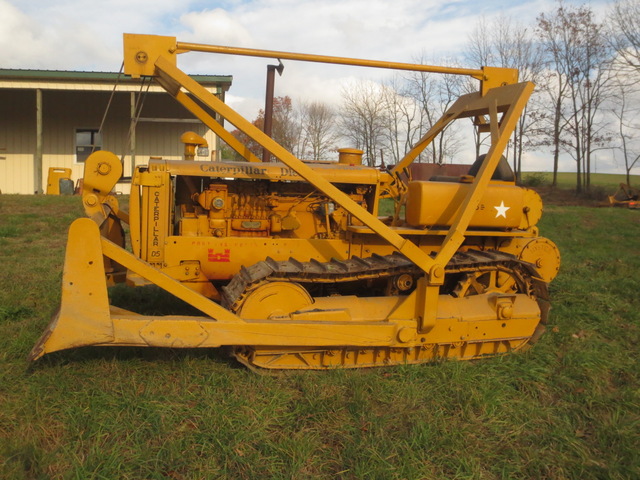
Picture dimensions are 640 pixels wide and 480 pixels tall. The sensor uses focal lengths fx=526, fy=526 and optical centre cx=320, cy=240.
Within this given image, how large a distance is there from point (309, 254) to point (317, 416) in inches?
69.3

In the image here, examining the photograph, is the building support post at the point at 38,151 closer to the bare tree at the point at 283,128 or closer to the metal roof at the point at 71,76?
the metal roof at the point at 71,76

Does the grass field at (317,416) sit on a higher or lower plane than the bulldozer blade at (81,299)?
lower

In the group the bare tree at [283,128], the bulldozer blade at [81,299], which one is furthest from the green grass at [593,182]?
the bulldozer blade at [81,299]

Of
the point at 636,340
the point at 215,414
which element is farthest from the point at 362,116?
the point at 215,414

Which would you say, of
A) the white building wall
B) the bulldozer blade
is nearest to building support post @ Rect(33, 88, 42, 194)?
the white building wall

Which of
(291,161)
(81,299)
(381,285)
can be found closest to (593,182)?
(381,285)

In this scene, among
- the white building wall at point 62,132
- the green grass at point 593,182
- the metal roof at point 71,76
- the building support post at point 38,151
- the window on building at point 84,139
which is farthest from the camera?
the green grass at point 593,182

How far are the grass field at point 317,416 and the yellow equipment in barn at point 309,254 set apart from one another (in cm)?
33

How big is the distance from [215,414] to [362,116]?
95.6 feet

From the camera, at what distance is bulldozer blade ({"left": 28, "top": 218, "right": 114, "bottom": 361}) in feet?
11.3

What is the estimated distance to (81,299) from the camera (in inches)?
137

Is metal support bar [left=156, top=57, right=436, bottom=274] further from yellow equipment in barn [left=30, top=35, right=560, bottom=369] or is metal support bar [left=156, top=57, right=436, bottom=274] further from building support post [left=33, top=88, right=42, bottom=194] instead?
building support post [left=33, top=88, right=42, bottom=194]

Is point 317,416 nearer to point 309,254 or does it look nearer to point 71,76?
point 309,254

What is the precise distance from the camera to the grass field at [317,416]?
2.92 m
